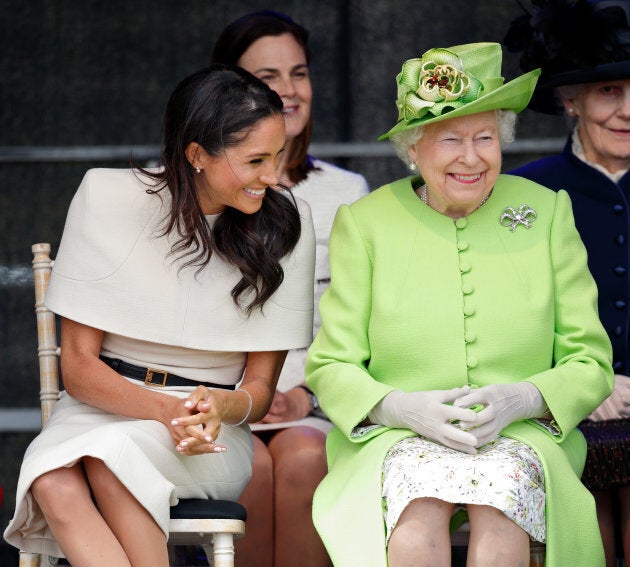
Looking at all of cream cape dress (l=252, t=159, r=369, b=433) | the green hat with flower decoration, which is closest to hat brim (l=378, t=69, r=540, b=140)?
the green hat with flower decoration

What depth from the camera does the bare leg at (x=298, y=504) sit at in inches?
172

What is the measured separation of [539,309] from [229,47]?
1.69m

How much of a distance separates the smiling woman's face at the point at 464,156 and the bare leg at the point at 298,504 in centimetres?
89

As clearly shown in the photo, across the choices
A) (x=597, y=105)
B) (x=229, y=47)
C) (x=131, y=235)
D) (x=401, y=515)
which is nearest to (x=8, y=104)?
(x=229, y=47)

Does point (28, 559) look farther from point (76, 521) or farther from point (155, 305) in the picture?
point (155, 305)

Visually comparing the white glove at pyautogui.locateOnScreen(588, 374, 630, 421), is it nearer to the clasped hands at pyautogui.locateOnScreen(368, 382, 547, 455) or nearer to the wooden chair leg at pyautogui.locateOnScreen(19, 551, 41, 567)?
the clasped hands at pyautogui.locateOnScreen(368, 382, 547, 455)

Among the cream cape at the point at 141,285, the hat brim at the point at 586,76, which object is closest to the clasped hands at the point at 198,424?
the cream cape at the point at 141,285

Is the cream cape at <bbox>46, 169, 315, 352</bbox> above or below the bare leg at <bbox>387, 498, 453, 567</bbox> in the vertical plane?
above

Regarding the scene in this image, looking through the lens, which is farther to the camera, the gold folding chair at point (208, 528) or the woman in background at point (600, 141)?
the woman in background at point (600, 141)

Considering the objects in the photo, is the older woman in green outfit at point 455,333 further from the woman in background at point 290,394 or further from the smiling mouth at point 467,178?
the woman in background at point 290,394

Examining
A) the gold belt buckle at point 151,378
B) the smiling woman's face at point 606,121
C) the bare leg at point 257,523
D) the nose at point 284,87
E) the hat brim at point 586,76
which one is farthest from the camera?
the nose at point 284,87

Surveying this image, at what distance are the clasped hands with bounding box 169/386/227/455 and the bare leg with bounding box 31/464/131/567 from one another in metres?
0.28

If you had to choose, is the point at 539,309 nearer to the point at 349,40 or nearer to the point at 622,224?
the point at 622,224

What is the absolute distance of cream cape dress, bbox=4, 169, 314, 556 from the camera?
4.07 meters
